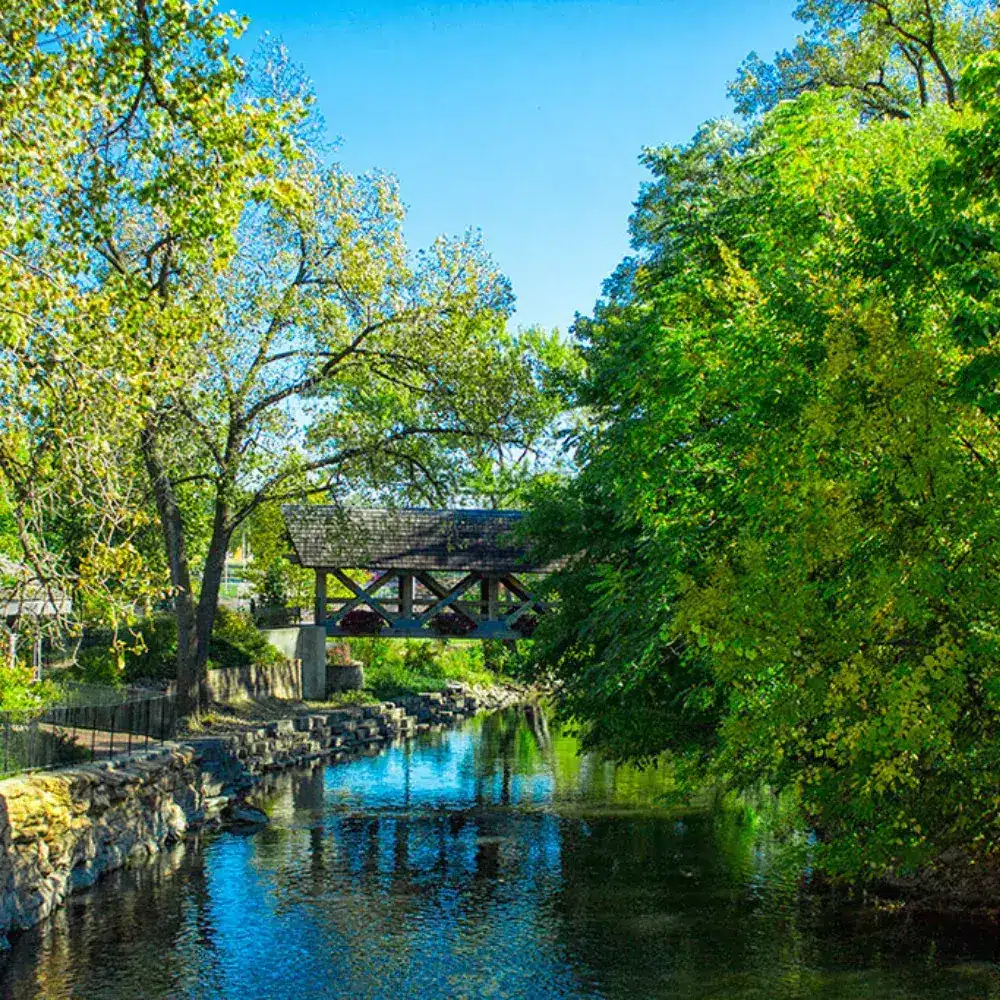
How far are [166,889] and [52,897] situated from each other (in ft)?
4.96

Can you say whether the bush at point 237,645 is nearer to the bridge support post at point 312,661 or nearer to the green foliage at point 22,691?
the bridge support post at point 312,661

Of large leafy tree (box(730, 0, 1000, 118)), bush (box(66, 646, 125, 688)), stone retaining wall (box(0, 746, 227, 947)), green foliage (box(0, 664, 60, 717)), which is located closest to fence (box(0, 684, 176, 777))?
green foliage (box(0, 664, 60, 717))

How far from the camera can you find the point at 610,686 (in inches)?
547

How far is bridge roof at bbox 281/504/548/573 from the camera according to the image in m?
30.6

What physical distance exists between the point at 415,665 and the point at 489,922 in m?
29.6

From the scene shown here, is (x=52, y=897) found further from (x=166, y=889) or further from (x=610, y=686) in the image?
(x=610, y=686)

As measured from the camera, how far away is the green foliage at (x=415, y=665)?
38.4 m

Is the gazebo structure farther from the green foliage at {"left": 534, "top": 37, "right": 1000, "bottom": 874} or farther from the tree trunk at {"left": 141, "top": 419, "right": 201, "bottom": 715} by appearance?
the green foliage at {"left": 534, "top": 37, "right": 1000, "bottom": 874}

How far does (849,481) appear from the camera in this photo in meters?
8.77

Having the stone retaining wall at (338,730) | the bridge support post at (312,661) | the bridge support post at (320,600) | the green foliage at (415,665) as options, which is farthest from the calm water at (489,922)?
the green foliage at (415,665)

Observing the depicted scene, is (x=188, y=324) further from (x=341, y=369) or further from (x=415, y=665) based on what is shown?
(x=415, y=665)

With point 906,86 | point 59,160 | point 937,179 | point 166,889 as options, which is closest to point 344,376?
point 166,889

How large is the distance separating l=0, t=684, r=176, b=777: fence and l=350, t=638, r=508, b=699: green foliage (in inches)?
572

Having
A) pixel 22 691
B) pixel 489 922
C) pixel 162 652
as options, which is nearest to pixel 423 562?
pixel 162 652
